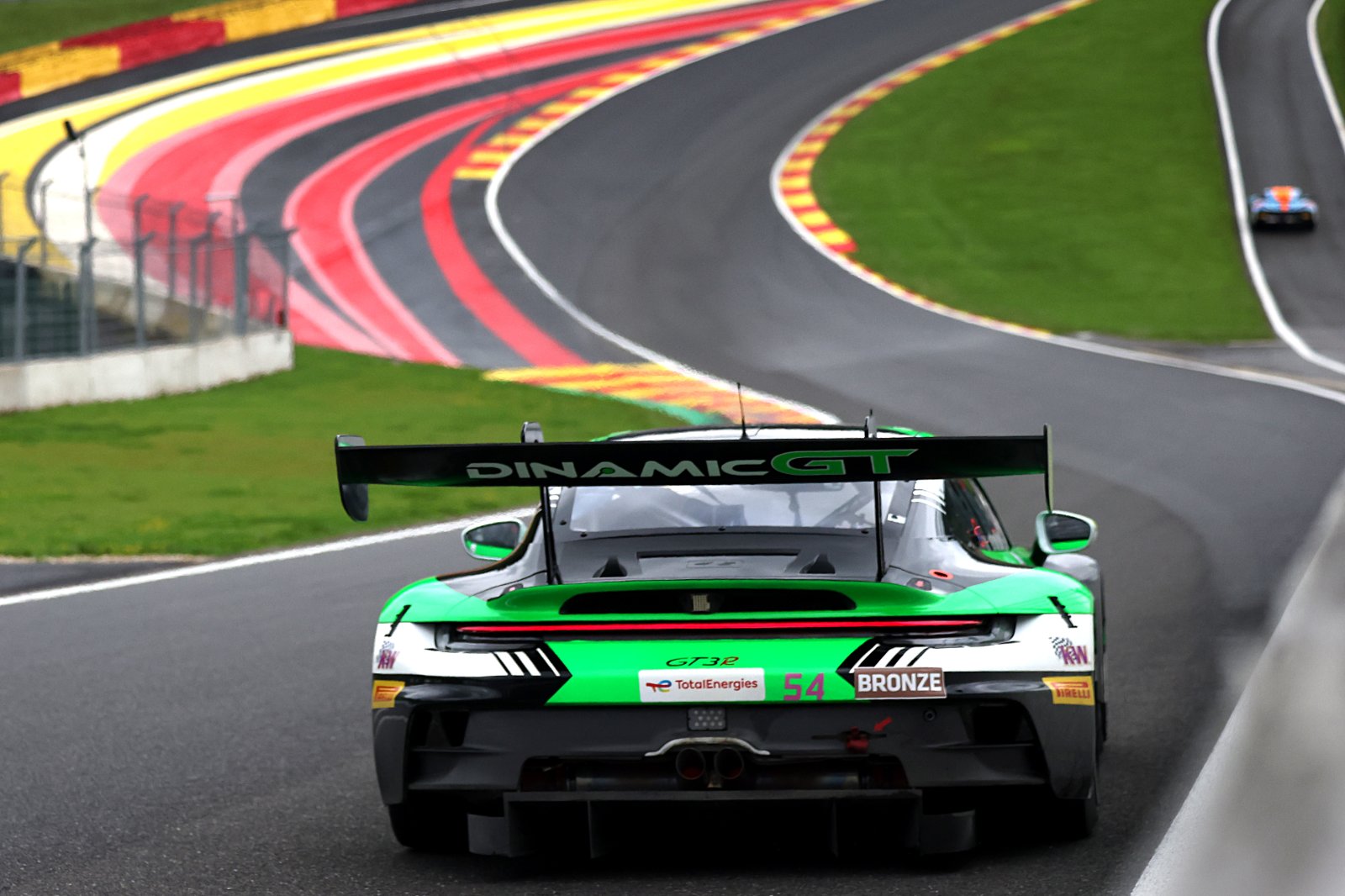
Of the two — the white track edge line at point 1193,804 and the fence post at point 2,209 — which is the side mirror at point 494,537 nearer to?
the white track edge line at point 1193,804

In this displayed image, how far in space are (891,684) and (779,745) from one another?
0.33 m

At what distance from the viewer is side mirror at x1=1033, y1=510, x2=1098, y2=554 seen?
6.41m

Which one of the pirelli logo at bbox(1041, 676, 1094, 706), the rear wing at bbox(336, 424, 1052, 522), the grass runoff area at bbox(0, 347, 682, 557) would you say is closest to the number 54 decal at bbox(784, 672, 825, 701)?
the rear wing at bbox(336, 424, 1052, 522)

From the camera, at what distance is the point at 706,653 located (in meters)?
5.22

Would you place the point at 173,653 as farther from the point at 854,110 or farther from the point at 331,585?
the point at 854,110

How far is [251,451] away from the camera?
816 inches

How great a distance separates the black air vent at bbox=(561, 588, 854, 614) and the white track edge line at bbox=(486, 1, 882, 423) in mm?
16866

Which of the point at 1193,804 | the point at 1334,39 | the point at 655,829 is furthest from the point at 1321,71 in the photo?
the point at 655,829

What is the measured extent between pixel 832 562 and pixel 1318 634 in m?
1.44

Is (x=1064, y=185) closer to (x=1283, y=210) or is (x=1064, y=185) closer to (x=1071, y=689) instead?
(x=1283, y=210)

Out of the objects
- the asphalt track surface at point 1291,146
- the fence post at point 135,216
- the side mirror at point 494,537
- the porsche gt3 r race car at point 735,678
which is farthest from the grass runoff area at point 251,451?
the asphalt track surface at point 1291,146

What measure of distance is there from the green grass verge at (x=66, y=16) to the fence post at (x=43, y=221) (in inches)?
1154

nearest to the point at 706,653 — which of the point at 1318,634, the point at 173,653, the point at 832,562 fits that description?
the point at 832,562

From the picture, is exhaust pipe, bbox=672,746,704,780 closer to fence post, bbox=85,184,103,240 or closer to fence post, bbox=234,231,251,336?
fence post, bbox=85,184,103,240
